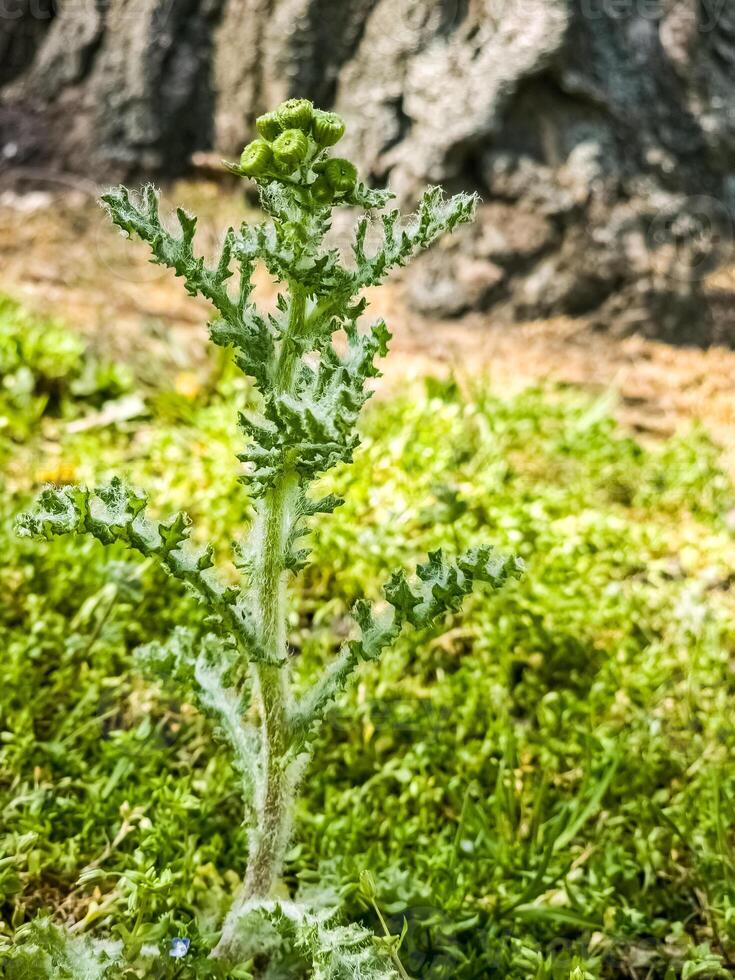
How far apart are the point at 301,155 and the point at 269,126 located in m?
0.11

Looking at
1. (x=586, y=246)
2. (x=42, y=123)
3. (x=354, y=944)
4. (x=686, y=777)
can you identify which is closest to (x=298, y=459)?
(x=354, y=944)

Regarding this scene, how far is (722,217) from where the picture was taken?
4.71 m

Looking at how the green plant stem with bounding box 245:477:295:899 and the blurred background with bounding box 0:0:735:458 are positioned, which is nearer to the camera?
the green plant stem with bounding box 245:477:295:899

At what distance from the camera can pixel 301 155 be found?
1520 mm

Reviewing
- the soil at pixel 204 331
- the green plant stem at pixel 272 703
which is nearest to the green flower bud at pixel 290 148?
the green plant stem at pixel 272 703

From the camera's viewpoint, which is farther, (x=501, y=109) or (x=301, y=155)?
(x=501, y=109)

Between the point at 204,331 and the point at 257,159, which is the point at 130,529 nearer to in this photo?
the point at 257,159

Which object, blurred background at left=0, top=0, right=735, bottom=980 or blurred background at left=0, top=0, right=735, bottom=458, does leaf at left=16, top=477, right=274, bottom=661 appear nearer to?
blurred background at left=0, top=0, right=735, bottom=980

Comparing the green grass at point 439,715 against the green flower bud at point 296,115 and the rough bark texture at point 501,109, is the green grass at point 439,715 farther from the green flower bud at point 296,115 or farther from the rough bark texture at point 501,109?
the green flower bud at point 296,115

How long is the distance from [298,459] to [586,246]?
3363 millimetres

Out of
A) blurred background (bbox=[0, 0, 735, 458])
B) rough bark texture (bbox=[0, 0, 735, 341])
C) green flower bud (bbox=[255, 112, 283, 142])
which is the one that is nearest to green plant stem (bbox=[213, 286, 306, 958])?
green flower bud (bbox=[255, 112, 283, 142])

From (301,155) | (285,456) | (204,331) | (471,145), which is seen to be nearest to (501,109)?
(471,145)

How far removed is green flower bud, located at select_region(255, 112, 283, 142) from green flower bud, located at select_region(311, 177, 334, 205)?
0.11m

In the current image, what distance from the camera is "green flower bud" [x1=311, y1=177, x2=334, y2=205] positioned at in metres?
1.58
